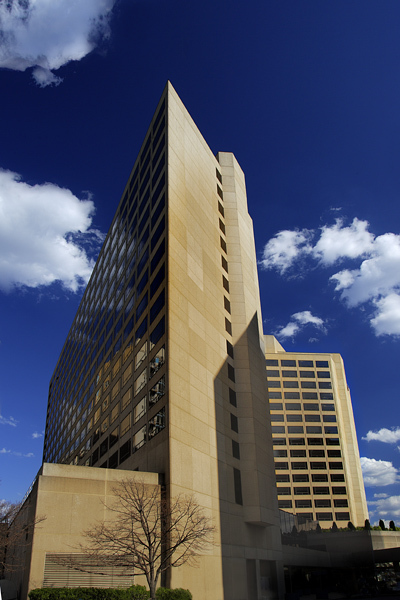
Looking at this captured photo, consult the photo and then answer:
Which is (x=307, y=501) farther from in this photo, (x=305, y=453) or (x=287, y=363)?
(x=287, y=363)

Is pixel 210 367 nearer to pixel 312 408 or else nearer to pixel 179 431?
pixel 179 431

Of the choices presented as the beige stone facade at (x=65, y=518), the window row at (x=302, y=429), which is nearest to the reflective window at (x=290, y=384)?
the window row at (x=302, y=429)

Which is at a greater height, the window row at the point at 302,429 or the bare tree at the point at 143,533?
the window row at the point at 302,429

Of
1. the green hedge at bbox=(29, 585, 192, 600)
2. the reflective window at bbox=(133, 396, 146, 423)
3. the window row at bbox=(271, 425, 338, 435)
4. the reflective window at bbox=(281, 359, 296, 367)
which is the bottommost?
the green hedge at bbox=(29, 585, 192, 600)

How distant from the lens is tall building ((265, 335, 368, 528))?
118938mm

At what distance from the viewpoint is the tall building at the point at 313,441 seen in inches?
4683

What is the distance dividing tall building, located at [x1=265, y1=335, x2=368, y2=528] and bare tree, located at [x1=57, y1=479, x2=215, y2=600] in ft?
291

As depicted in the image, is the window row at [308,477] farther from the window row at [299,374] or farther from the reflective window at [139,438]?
the reflective window at [139,438]

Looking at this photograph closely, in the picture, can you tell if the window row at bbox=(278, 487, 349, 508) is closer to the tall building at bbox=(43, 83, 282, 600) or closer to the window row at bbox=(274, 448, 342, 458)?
the window row at bbox=(274, 448, 342, 458)

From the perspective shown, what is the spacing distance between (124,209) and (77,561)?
54152mm

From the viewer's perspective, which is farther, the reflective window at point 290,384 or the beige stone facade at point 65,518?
the reflective window at point 290,384

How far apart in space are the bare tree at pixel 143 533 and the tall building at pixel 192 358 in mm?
1582

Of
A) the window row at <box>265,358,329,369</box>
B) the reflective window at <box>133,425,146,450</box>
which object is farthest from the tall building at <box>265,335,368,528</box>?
the reflective window at <box>133,425,146,450</box>

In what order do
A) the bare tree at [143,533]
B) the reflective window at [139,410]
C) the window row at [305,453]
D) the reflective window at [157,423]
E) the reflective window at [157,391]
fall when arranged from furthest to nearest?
the window row at [305,453]
the reflective window at [139,410]
the reflective window at [157,391]
the reflective window at [157,423]
the bare tree at [143,533]
